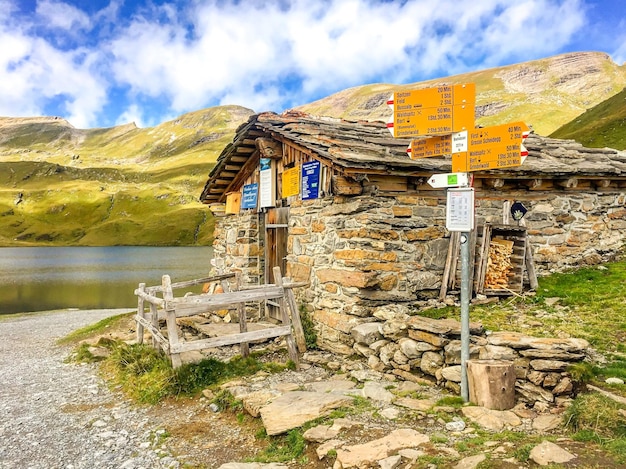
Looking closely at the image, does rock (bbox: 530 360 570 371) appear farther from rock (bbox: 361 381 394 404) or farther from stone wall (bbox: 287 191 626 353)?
stone wall (bbox: 287 191 626 353)

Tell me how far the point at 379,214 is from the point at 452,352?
3333 millimetres

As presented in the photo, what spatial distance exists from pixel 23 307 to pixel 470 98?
128 ft

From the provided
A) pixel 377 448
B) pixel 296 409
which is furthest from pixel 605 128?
pixel 377 448

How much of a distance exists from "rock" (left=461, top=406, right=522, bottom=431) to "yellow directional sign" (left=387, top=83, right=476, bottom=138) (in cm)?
364

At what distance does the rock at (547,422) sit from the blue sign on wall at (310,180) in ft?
21.0

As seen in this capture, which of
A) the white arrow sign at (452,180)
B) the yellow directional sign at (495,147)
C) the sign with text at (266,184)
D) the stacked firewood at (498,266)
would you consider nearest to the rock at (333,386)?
the white arrow sign at (452,180)

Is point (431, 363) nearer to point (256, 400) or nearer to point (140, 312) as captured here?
point (256, 400)

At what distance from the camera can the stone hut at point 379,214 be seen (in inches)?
356

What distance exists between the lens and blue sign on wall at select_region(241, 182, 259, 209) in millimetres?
13430

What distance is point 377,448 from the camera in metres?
4.72

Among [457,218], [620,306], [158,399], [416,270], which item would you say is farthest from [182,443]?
[620,306]

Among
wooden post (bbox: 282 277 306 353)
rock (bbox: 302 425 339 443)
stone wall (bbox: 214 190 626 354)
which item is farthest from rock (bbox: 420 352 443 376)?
wooden post (bbox: 282 277 306 353)

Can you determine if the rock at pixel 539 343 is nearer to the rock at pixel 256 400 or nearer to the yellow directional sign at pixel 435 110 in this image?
the yellow directional sign at pixel 435 110

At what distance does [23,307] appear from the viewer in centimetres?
3488
